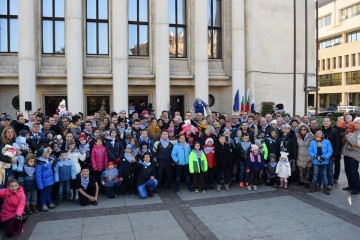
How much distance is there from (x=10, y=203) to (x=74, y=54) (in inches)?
529

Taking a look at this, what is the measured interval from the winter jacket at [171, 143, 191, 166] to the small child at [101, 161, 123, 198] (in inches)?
62.3

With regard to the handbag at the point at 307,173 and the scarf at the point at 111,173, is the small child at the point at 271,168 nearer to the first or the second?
the handbag at the point at 307,173

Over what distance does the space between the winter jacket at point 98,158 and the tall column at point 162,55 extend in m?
11.3

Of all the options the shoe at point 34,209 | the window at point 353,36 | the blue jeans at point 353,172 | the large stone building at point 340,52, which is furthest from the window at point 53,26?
the window at point 353,36

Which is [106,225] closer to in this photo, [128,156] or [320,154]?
[128,156]

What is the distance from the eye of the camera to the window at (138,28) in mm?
21047

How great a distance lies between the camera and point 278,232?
21.0 ft

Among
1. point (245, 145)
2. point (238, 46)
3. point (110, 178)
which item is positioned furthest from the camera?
point (238, 46)

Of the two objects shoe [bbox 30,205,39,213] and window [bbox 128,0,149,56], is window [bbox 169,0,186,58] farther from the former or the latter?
shoe [bbox 30,205,39,213]

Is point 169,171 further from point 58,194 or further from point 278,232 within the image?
point 278,232

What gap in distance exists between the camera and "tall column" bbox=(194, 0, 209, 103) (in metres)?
20.3

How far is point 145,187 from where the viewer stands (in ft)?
29.3

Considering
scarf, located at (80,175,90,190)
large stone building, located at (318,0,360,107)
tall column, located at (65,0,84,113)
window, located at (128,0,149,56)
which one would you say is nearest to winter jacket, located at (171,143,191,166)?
scarf, located at (80,175,90,190)

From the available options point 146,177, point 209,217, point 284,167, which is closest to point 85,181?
point 146,177
